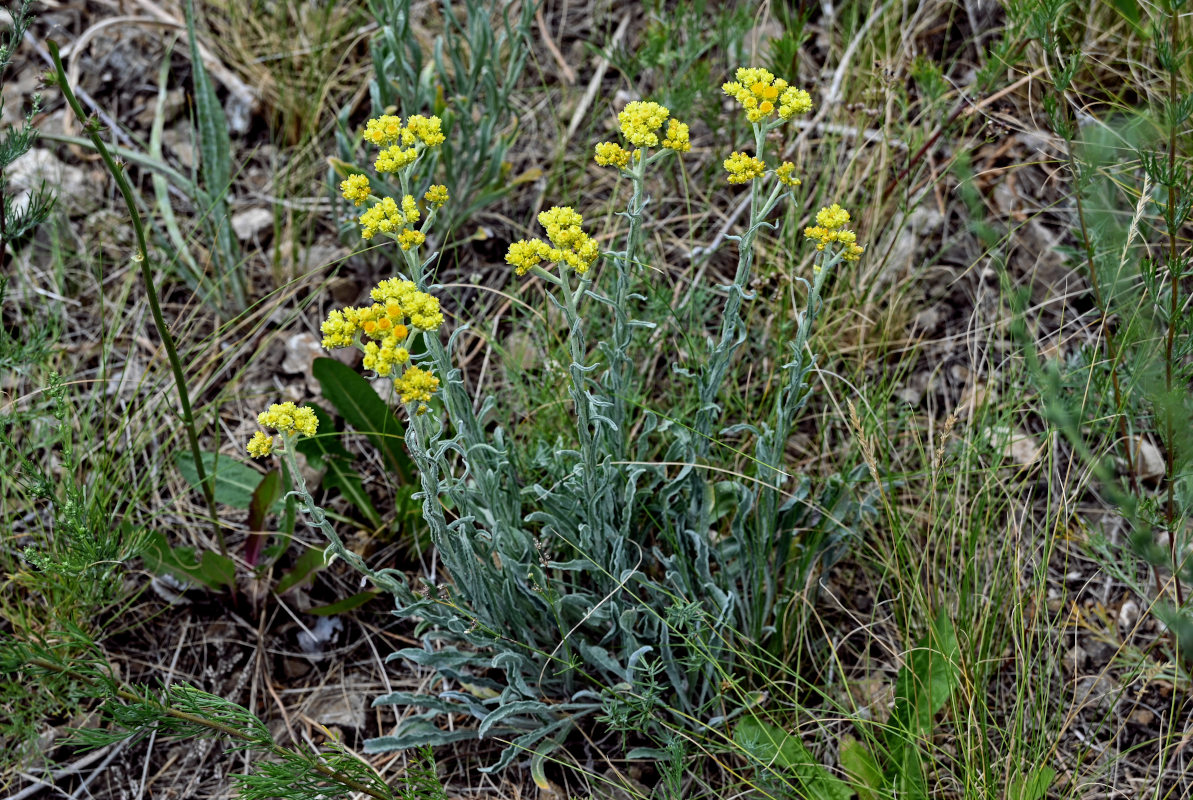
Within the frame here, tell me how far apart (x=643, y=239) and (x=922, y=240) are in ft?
3.00

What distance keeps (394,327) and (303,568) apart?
3.48ft

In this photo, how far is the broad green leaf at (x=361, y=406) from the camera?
2.34 meters

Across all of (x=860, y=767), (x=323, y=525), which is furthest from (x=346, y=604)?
(x=860, y=767)

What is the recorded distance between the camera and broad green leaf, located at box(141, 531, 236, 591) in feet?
7.16

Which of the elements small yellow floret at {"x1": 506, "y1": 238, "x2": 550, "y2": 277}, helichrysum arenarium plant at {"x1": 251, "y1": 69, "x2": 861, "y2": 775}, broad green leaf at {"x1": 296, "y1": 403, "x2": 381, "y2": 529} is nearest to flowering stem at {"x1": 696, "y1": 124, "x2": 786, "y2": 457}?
helichrysum arenarium plant at {"x1": 251, "y1": 69, "x2": 861, "y2": 775}

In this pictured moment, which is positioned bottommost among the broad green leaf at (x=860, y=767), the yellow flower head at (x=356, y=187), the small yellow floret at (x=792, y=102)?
the broad green leaf at (x=860, y=767)

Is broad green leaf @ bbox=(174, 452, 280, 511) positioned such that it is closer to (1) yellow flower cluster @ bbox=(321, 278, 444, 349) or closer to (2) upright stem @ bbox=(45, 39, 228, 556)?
(2) upright stem @ bbox=(45, 39, 228, 556)

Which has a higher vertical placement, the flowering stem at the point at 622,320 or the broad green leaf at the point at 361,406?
the flowering stem at the point at 622,320

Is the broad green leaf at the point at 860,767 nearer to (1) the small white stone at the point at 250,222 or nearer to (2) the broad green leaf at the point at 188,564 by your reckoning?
(2) the broad green leaf at the point at 188,564

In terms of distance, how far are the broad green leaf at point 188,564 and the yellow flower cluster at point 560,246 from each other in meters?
1.13

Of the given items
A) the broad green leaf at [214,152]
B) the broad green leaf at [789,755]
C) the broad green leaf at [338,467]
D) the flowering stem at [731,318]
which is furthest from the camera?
the broad green leaf at [214,152]

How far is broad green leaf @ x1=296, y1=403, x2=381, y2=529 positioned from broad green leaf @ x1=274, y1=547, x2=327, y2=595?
0.19m

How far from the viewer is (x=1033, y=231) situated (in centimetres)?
286

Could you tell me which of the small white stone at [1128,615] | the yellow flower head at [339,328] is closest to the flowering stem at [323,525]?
the yellow flower head at [339,328]
